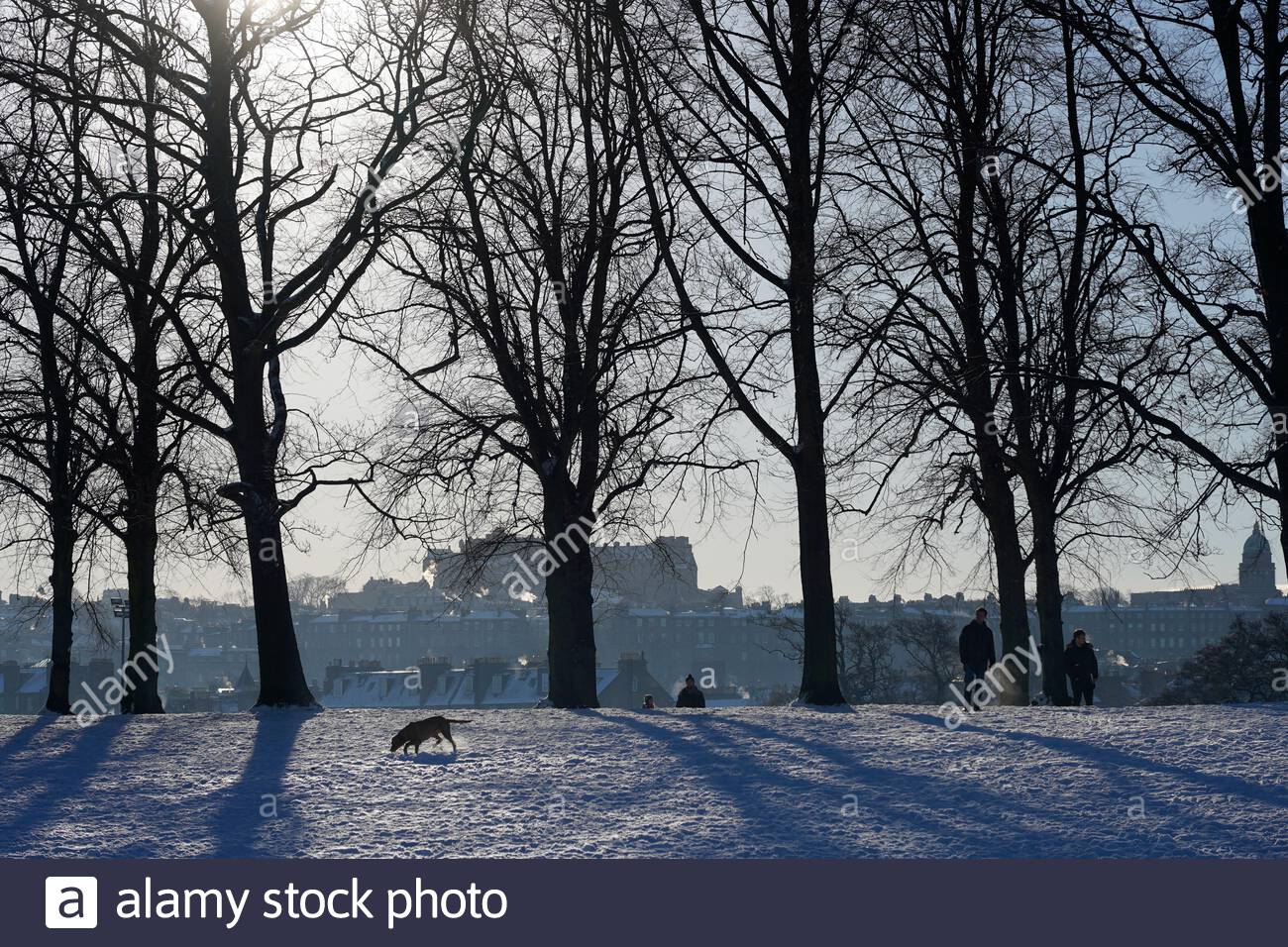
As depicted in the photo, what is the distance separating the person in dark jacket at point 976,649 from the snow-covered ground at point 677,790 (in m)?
5.17

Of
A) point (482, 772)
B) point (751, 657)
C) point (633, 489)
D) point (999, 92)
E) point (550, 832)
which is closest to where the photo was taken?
point (550, 832)

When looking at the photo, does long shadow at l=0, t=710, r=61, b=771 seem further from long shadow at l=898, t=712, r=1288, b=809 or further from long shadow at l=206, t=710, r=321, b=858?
long shadow at l=898, t=712, r=1288, b=809

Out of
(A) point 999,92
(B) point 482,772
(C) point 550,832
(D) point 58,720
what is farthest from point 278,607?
(A) point 999,92

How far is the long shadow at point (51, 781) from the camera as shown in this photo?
972cm

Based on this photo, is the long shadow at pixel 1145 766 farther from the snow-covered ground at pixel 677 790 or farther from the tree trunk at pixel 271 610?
the tree trunk at pixel 271 610

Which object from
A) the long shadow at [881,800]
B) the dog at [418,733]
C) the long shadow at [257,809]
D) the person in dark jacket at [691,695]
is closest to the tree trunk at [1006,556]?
the person in dark jacket at [691,695]

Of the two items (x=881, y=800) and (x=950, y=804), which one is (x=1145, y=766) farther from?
(x=881, y=800)

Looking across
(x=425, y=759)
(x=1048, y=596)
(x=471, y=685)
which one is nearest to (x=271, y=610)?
(x=425, y=759)

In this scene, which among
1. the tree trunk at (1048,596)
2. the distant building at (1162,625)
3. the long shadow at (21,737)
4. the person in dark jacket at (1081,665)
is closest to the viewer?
the long shadow at (21,737)

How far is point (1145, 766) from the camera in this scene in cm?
1155

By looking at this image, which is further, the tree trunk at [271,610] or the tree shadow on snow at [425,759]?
the tree trunk at [271,610]

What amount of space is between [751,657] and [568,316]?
6244 inches
